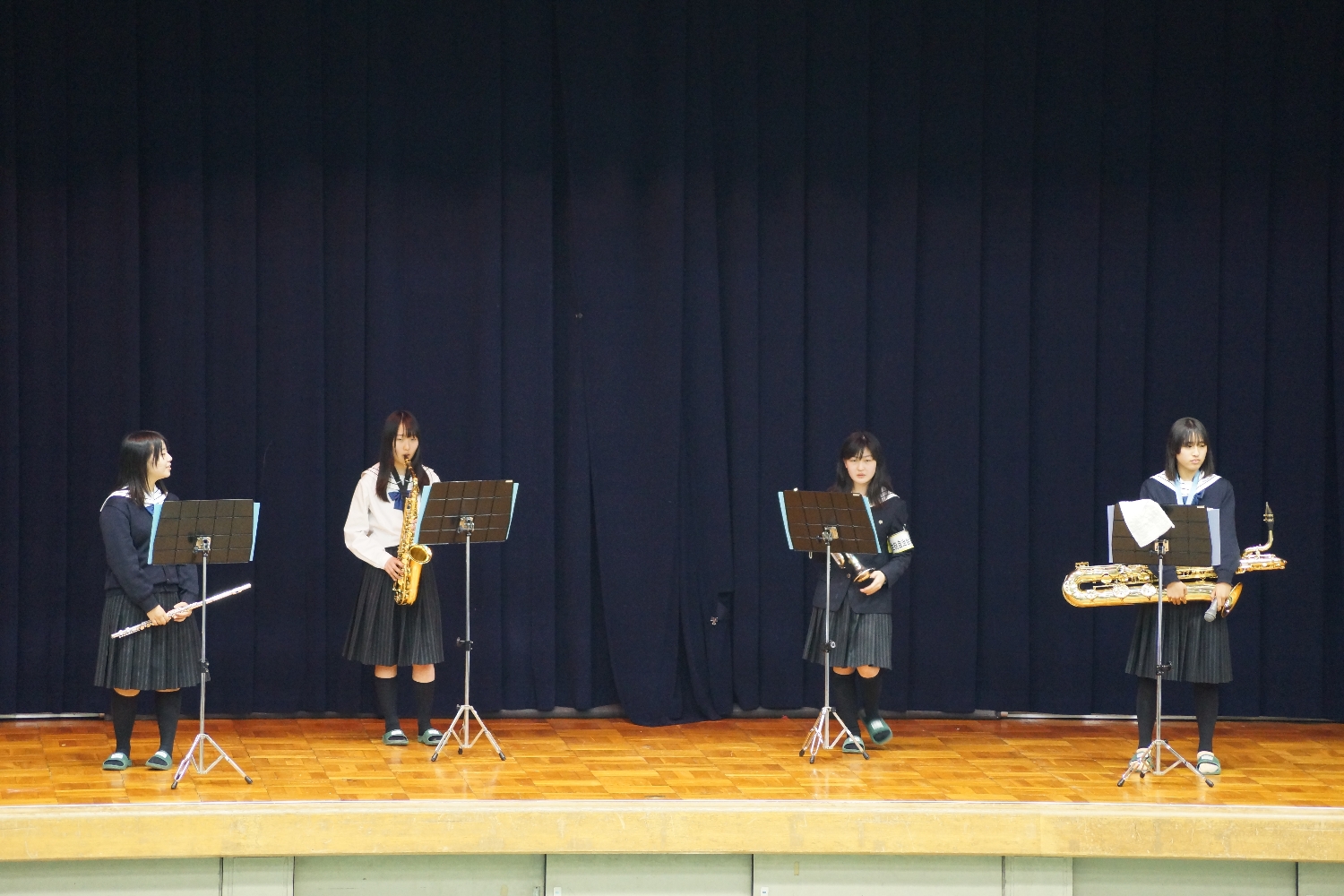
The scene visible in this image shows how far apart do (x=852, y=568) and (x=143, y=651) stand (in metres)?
2.88

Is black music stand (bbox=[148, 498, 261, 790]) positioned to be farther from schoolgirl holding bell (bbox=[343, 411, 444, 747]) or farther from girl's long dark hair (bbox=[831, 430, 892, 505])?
girl's long dark hair (bbox=[831, 430, 892, 505])

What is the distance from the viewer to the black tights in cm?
602

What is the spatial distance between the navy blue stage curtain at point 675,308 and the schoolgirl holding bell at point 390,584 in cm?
73

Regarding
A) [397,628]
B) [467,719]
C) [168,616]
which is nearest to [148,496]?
[168,616]

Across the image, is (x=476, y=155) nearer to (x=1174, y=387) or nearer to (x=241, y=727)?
(x=241, y=727)

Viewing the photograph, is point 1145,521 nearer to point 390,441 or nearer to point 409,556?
point 409,556

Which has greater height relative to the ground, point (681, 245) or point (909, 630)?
point (681, 245)

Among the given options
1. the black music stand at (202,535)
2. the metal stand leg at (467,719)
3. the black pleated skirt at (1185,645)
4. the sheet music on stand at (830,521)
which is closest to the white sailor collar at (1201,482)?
the black pleated skirt at (1185,645)

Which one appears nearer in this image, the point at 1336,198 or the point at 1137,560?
the point at 1137,560

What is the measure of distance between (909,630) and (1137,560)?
1824 millimetres

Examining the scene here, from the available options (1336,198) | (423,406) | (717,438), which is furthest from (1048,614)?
(423,406)

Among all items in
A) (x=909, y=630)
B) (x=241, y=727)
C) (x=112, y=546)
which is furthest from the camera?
(x=909, y=630)

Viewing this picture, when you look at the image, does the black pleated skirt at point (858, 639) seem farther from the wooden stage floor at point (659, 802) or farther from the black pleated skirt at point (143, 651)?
the black pleated skirt at point (143, 651)

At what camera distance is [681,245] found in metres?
7.25
